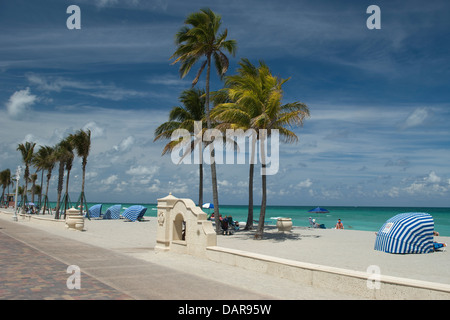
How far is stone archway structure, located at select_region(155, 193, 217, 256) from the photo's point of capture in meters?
12.7

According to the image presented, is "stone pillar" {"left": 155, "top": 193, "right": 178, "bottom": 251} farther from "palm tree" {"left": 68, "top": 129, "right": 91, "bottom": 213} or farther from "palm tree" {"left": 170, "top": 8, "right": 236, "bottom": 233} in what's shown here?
"palm tree" {"left": 68, "top": 129, "right": 91, "bottom": 213}

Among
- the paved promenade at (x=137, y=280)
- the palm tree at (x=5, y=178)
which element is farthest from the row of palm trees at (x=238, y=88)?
the palm tree at (x=5, y=178)

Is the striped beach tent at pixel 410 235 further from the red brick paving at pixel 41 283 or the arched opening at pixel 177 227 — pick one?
the red brick paving at pixel 41 283

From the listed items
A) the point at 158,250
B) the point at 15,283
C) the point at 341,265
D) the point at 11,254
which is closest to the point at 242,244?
the point at 158,250

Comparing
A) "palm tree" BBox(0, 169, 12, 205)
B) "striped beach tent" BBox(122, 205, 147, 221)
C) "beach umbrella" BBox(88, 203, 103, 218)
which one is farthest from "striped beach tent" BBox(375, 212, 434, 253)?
"palm tree" BBox(0, 169, 12, 205)

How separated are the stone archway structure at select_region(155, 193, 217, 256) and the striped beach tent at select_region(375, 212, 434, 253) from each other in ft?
25.3

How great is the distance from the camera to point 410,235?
15203 millimetres

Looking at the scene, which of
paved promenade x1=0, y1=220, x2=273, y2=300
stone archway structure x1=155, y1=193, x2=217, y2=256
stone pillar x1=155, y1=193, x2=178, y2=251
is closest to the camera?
paved promenade x1=0, y1=220, x2=273, y2=300

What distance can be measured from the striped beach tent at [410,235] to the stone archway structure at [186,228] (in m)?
7.72

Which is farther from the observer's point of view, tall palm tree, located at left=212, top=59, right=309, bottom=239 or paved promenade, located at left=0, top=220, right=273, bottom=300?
tall palm tree, located at left=212, top=59, right=309, bottom=239

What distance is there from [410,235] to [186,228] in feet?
29.4

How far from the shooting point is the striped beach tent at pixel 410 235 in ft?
49.8
